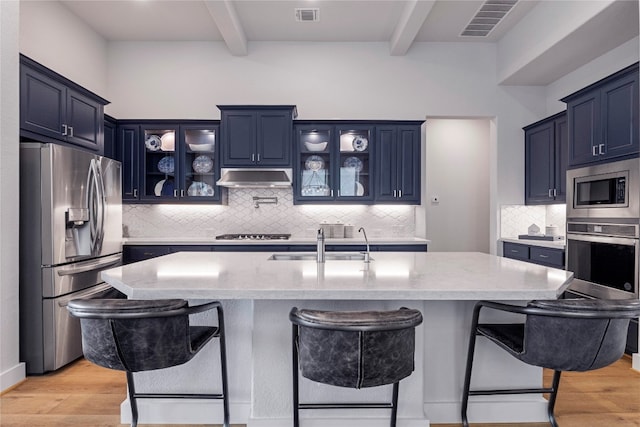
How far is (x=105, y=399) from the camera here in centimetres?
251

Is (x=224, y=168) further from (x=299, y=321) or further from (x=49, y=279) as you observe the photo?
(x=299, y=321)

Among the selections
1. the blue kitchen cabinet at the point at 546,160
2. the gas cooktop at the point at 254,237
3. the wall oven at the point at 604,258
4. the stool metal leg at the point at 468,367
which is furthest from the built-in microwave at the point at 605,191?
the gas cooktop at the point at 254,237

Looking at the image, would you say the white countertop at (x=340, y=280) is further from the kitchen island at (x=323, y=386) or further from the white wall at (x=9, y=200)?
the white wall at (x=9, y=200)

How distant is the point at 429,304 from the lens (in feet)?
6.97

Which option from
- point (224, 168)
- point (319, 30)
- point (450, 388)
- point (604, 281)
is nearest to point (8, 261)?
point (224, 168)

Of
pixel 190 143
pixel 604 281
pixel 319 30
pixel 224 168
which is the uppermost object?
pixel 319 30

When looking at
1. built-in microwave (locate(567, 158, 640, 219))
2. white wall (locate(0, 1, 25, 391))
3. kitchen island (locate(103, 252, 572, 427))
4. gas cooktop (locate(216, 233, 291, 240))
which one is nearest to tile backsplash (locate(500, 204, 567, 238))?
built-in microwave (locate(567, 158, 640, 219))

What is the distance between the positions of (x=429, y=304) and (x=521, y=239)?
3069 millimetres

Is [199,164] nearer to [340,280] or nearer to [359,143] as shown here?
[359,143]

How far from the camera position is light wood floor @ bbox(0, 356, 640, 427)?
88.4 inches

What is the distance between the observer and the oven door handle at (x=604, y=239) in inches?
118

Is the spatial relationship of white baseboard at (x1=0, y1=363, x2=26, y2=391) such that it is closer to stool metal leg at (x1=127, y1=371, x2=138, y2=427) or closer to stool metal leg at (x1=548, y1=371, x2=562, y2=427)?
stool metal leg at (x1=127, y1=371, x2=138, y2=427)

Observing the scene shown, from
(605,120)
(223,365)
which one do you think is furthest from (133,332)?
(605,120)

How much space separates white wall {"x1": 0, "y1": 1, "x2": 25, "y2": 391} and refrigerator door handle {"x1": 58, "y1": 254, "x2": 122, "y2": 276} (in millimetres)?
334
